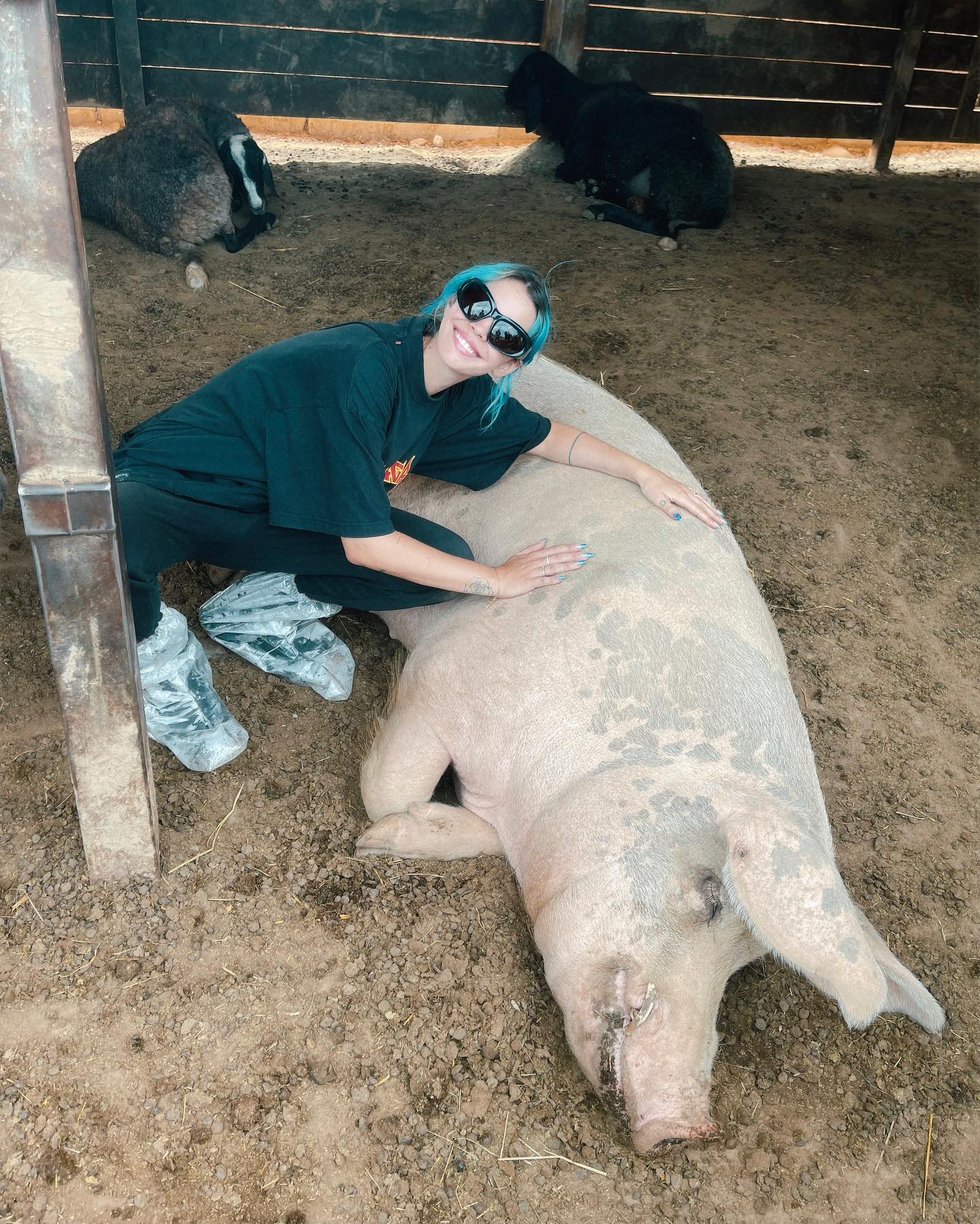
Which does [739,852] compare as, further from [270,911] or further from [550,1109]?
[270,911]

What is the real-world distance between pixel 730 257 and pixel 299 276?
260cm

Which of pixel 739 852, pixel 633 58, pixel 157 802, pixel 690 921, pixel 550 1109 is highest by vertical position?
pixel 633 58

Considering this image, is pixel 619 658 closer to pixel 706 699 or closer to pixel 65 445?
pixel 706 699

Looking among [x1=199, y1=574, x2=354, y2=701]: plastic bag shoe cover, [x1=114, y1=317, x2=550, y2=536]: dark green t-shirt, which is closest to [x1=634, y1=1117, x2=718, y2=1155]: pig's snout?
[x1=114, y1=317, x2=550, y2=536]: dark green t-shirt

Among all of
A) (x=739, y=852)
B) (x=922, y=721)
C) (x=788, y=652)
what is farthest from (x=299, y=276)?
(x=739, y=852)

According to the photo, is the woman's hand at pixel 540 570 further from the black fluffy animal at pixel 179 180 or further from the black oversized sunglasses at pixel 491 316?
the black fluffy animal at pixel 179 180

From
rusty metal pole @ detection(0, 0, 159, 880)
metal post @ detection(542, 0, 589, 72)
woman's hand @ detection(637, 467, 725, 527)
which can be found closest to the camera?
rusty metal pole @ detection(0, 0, 159, 880)

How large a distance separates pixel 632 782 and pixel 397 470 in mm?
991

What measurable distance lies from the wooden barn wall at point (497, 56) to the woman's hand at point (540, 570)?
5.42 m

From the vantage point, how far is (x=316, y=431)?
→ 2465 mm

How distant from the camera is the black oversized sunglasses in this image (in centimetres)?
234

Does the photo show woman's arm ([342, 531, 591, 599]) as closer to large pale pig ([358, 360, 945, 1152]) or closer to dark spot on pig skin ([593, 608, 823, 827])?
large pale pig ([358, 360, 945, 1152])

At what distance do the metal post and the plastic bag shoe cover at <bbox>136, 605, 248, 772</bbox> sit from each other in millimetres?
6261

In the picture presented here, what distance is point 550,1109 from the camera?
7.38 feet
